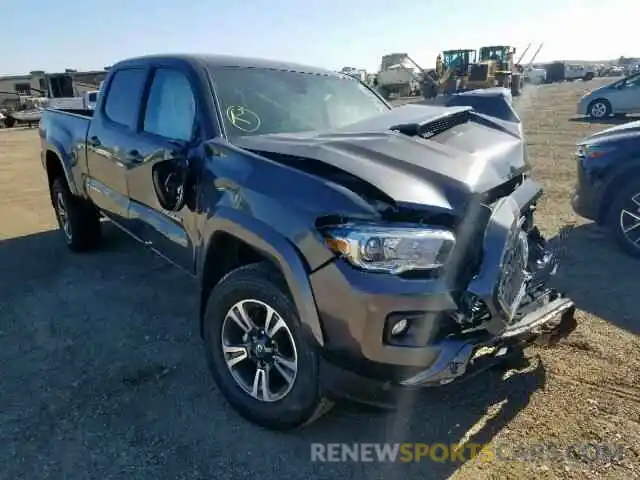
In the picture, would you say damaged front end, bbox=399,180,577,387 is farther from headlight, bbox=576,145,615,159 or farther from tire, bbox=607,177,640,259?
headlight, bbox=576,145,615,159

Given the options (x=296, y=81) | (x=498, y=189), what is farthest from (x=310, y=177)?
(x=296, y=81)

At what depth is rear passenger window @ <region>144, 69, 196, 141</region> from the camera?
3.50 metres

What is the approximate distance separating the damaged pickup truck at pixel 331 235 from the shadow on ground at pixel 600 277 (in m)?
1.14

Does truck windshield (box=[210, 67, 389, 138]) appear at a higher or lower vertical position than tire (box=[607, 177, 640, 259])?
higher

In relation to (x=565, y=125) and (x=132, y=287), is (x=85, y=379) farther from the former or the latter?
(x=565, y=125)

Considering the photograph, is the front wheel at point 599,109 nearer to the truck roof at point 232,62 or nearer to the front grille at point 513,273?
the truck roof at point 232,62

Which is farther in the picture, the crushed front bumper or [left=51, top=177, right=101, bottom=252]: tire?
[left=51, top=177, right=101, bottom=252]: tire

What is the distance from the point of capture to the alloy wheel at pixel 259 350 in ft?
8.95

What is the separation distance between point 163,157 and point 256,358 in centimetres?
147

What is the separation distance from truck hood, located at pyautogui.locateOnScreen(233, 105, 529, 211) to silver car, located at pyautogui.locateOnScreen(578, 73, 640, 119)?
1620cm

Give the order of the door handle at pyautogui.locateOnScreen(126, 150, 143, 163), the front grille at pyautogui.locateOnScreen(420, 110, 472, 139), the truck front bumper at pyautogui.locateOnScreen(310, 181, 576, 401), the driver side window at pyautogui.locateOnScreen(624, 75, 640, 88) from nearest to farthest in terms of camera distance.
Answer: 1. the truck front bumper at pyautogui.locateOnScreen(310, 181, 576, 401)
2. the front grille at pyautogui.locateOnScreen(420, 110, 472, 139)
3. the door handle at pyautogui.locateOnScreen(126, 150, 143, 163)
4. the driver side window at pyautogui.locateOnScreen(624, 75, 640, 88)

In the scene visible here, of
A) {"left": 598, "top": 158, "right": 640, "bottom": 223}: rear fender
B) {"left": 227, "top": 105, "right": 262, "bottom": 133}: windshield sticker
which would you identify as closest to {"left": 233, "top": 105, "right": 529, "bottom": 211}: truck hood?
{"left": 227, "top": 105, "right": 262, "bottom": 133}: windshield sticker

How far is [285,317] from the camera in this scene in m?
2.61

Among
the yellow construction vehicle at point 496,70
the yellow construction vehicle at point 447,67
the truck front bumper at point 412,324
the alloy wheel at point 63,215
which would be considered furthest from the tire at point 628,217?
the yellow construction vehicle at point 447,67
